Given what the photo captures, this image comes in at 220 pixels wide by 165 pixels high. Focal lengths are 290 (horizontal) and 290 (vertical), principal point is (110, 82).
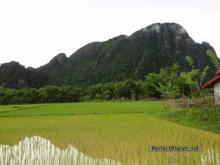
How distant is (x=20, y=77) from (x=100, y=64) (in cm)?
1971

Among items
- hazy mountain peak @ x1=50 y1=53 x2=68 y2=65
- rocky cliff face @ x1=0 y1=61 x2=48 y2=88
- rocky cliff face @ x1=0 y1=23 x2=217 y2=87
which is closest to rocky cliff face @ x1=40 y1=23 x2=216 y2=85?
rocky cliff face @ x1=0 y1=23 x2=217 y2=87

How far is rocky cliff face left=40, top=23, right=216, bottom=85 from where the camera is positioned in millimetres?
56594

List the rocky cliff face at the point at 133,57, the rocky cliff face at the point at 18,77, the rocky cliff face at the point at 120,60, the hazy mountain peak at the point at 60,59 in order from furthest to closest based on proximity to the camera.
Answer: the hazy mountain peak at the point at 60,59, the rocky cliff face at the point at 133,57, the rocky cliff face at the point at 120,60, the rocky cliff face at the point at 18,77

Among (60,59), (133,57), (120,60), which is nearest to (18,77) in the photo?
(120,60)

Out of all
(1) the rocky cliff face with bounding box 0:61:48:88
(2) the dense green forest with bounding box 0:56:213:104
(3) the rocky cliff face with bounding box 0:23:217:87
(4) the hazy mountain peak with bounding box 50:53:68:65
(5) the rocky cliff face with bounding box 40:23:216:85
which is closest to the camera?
(2) the dense green forest with bounding box 0:56:213:104

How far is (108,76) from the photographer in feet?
185

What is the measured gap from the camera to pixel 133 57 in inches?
2383

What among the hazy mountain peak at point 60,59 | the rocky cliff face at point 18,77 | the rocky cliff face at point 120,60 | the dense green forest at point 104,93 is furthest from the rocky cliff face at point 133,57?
the dense green forest at point 104,93

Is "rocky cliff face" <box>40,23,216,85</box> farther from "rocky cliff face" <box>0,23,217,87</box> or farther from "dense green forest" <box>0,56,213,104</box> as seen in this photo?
"dense green forest" <box>0,56,213,104</box>

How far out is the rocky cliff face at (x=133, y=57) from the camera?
56594 millimetres

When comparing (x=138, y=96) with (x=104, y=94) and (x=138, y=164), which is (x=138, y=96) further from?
(x=138, y=164)

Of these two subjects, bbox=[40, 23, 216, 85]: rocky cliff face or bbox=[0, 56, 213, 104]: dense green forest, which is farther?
bbox=[40, 23, 216, 85]: rocky cliff face

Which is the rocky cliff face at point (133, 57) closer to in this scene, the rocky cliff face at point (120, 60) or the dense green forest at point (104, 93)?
the rocky cliff face at point (120, 60)

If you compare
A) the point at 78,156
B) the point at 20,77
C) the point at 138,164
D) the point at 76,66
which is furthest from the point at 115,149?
the point at 76,66
